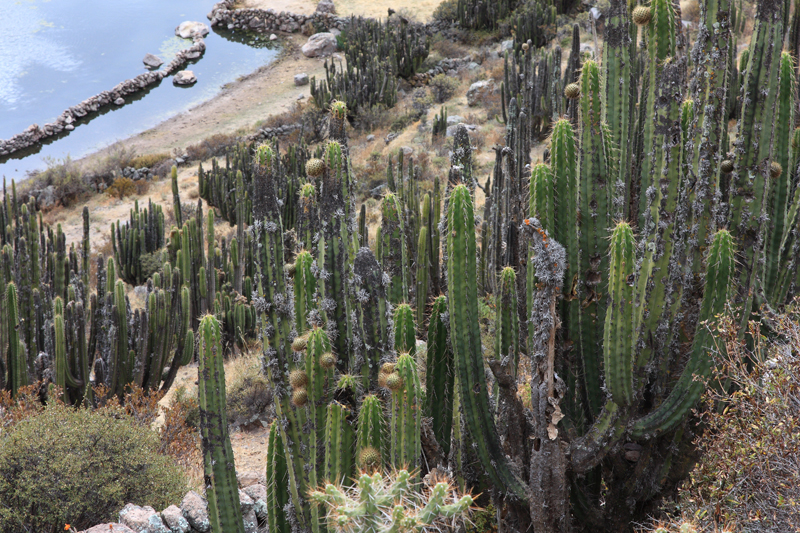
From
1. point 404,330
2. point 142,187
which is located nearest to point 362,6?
point 142,187

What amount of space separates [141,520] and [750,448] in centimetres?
425

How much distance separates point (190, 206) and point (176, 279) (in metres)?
8.69

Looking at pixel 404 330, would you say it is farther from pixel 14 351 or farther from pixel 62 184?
pixel 62 184

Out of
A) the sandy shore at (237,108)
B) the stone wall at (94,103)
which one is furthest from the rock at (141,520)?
the stone wall at (94,103)

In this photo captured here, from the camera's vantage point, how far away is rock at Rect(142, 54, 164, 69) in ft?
104

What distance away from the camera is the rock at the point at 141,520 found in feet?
15.2

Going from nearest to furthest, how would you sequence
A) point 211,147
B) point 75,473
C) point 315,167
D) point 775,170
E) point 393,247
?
point 315,167, point 393,247, point 775,170, point 75,473, point 211,147

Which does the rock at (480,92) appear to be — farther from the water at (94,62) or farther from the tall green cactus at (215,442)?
the tall green cactus at (215,442)

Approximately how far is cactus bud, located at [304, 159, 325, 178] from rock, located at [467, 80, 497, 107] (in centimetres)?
1623

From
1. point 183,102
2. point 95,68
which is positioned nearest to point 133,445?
point 183,102

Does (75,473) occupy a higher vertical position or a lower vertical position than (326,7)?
lower

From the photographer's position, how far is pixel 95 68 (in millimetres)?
31250

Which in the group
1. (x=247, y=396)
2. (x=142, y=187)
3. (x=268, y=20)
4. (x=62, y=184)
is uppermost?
(x=268, y=20)

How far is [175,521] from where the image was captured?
15.7 feet
